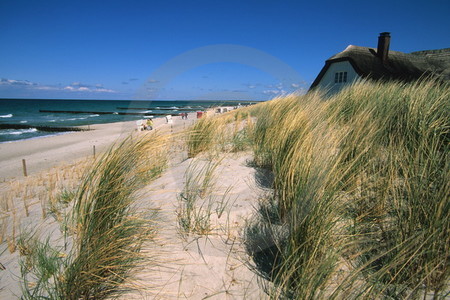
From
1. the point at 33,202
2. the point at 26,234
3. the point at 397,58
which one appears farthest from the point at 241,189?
the point at 397,58

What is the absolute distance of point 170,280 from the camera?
1.34 metres

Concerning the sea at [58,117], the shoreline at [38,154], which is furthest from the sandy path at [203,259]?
the shoreline at [38,154]

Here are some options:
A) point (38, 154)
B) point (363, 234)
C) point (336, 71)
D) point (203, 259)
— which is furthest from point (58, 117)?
point (363, 234)

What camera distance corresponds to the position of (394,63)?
14539mm

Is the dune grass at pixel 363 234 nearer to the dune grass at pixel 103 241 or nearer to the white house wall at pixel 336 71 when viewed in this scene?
the dune grass at pixel 103 241

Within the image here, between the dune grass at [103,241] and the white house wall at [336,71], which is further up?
the white house wall at [336,71]

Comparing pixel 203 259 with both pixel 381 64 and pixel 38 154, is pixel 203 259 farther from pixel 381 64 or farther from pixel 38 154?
pixel 381 64

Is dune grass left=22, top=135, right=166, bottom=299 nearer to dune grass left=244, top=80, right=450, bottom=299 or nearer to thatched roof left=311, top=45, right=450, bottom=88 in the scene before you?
dune grass left=244, top=80, right=450, bottom=299

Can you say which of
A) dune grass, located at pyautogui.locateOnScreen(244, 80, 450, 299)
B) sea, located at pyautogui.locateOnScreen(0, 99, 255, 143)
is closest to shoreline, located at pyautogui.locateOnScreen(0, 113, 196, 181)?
sea, located at pyautogui.locateOnScreen(0, 99, 255, 143)

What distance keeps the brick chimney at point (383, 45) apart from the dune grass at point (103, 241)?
706 inches

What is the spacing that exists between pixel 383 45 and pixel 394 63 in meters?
1.38

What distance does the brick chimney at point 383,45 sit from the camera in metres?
14.2

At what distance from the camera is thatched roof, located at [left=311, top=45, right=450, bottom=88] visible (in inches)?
536

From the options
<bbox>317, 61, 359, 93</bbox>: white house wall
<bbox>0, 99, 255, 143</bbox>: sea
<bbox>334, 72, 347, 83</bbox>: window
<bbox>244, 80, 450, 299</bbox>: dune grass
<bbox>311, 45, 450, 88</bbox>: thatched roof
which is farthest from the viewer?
<bbox>0, 99, 255, 143</bbox>: sea
